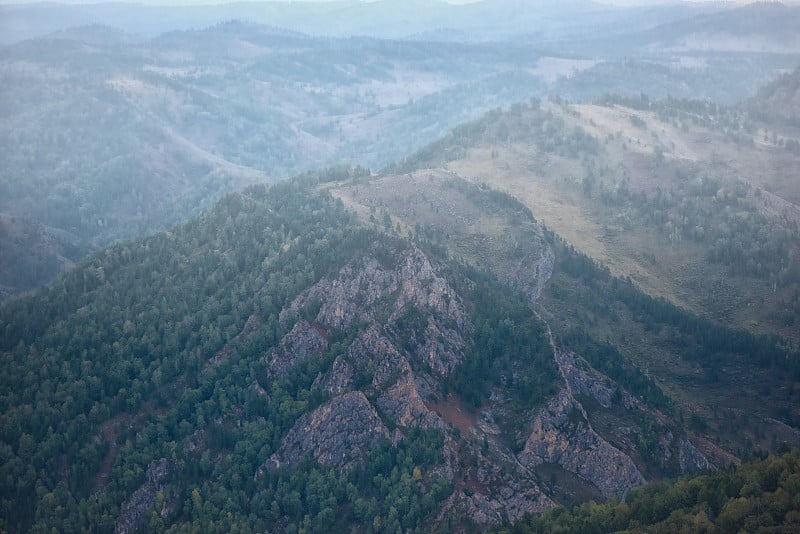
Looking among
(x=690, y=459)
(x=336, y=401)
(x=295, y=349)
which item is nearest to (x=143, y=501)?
(x=336, y=401)

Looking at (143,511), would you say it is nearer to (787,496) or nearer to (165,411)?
(165,411)

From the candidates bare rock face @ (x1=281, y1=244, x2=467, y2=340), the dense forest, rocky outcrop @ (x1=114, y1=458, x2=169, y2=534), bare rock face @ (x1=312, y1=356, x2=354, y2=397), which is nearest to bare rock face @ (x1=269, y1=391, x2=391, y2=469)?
bare rock face @ (x1=312, y1=356, x2=354, y2=397)

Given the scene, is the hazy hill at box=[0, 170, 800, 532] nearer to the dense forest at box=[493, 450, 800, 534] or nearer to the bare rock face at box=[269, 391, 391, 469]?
the bare rock face at box=[269, 391, 391, 469]

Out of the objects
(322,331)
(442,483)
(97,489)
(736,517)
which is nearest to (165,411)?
(97,489)

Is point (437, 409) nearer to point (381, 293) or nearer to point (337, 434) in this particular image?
point (337, 434)

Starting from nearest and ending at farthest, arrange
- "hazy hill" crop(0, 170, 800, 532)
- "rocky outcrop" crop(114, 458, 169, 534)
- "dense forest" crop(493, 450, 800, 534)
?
"dense forest" crop(493, 450, 800, 534) → "hazy hill" crop(0, 170, 800, 532) → "rocky outcrop" crop(114, 458, 169, 534)

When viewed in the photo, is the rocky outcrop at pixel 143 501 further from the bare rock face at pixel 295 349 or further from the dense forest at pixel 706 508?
the dense forest at pixel 706 508
